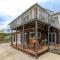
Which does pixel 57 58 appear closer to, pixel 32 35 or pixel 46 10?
pixel 32 35

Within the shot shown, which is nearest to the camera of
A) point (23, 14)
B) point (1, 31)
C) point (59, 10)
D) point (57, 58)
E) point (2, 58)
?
point (57, 58)

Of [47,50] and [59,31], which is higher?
[59,31]

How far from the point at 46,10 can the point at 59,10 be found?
7.60 feet

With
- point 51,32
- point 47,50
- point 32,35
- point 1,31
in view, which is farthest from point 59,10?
point 1,31

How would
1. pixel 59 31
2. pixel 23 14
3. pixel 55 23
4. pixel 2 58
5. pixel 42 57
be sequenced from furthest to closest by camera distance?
pixel 23 14 < pixel 59 31 < pixel 55 23 < pixel 2 58 < pixel 42 57

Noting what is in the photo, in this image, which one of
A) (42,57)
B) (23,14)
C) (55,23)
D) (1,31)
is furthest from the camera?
(1,31)

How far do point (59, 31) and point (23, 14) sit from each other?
26.6 ft

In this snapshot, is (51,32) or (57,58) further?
(51,32)

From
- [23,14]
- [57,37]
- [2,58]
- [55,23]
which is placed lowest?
[2,58]

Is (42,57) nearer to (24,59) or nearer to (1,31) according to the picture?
(24,59)

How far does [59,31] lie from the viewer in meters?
21.6

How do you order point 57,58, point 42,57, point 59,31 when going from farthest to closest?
1. point 59,31
2. point 42,57
3. point 57,58

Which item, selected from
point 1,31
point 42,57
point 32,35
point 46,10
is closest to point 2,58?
point 42,57

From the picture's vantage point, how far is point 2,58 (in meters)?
15.3
